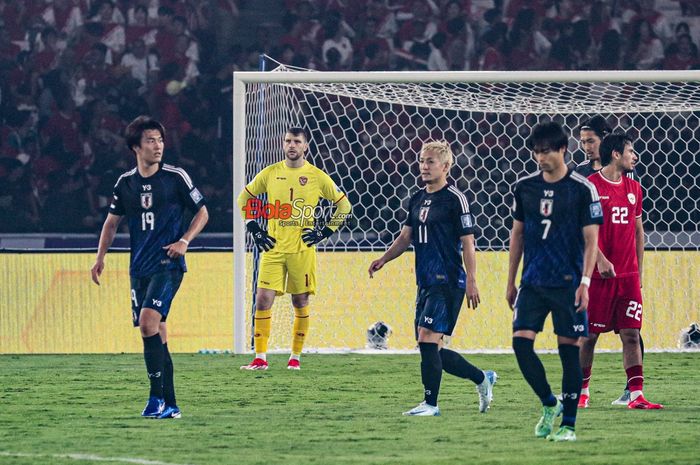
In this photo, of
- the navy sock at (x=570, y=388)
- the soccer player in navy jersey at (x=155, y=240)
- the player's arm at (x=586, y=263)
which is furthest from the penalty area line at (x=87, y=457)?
the player's arm at (x=586, y=263)

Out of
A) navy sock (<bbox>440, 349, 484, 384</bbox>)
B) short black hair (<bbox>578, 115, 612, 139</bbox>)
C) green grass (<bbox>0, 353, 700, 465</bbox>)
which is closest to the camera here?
green grass (<bbox>0, 353, 700, 465</bbox>)

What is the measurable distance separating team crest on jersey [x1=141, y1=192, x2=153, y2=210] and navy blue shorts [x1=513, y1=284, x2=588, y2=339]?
2.26 m

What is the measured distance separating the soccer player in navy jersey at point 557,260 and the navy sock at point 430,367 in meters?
1.03

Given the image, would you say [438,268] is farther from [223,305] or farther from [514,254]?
[223,305]

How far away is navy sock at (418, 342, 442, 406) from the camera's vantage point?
6.92 metres

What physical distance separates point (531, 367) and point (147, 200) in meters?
2.43

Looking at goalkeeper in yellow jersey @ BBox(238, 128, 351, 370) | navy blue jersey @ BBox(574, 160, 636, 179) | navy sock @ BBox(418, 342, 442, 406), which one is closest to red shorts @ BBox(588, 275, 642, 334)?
navy blue jersey @ BBox(574, 160, 636, 179)

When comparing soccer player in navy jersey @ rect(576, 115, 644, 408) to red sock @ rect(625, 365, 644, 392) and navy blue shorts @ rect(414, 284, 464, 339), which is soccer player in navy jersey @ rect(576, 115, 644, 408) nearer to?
red sock @ rect(625, 365, 644, 392)

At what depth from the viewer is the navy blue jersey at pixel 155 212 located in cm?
696

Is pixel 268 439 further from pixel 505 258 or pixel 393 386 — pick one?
pixel 505 258

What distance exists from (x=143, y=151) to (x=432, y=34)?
11.1 m

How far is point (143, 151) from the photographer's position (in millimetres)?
7027

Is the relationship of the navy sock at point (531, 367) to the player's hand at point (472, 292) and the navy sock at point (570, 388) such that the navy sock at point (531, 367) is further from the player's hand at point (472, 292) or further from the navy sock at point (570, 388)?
the player's hand at point (472, 292)

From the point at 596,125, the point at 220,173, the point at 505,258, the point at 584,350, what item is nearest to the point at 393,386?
the point at 584,350
